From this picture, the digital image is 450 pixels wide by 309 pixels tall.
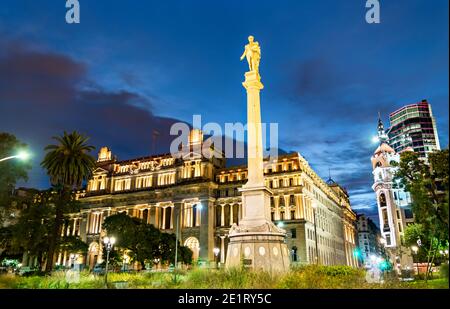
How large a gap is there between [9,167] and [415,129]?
132 metres

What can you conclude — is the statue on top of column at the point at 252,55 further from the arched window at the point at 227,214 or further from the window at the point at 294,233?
the arched window at the point at 227,214

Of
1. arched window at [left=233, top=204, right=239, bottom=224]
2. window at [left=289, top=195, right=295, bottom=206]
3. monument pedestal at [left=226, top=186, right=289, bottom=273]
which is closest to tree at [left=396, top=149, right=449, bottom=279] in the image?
monument pedestal at [left=226, top=186, right=289, bottom=273]

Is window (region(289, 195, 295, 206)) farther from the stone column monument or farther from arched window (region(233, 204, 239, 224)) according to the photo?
the stone column monument

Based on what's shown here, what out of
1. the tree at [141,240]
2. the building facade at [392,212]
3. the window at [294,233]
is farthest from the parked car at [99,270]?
the building facade at [392,212]

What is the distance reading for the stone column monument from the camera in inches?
975

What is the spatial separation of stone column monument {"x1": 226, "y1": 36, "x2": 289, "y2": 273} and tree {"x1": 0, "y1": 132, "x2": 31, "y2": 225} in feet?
91.5

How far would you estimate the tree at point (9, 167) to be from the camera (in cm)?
3837

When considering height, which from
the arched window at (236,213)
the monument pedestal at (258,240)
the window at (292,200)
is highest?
the window at (292,200)

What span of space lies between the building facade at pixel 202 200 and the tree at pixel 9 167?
32141mm

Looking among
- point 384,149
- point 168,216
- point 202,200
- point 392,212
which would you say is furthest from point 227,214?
point 384,149
